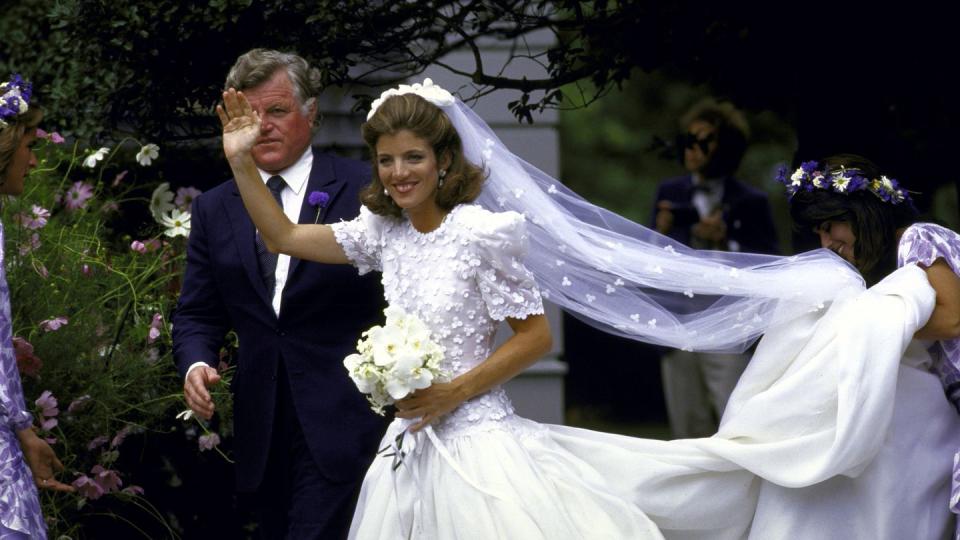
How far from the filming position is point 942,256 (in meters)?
5.22

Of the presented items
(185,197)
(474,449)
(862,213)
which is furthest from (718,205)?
(474,449)

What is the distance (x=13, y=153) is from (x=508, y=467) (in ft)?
5.81

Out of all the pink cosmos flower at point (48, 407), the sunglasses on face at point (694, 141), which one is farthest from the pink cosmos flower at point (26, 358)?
the sunglasses on face at point (694, 141)

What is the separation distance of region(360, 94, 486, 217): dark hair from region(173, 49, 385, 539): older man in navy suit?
0.48 meters

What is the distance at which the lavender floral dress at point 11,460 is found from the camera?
15.2 feet

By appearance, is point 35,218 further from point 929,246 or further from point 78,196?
point 929,246

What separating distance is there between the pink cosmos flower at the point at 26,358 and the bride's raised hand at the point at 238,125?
4.61 ft

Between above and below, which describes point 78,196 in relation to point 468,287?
above

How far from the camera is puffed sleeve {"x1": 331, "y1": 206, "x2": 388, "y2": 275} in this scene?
4.97 m

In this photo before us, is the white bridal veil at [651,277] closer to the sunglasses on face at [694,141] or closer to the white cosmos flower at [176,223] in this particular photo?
the white cosmos flower at [176,223]

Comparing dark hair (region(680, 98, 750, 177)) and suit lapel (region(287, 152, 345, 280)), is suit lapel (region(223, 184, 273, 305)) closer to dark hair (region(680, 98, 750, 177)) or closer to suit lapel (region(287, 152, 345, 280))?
suit lapel (region(287, 152, 345, 280))

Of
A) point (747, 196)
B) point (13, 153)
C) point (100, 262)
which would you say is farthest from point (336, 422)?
point (747, 196)

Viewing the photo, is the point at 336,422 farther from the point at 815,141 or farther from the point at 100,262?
the point at 815,141

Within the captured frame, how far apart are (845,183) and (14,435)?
2659 millimetres
